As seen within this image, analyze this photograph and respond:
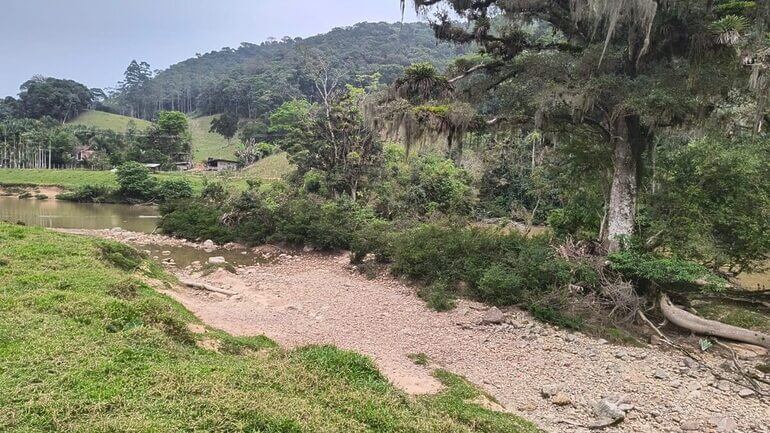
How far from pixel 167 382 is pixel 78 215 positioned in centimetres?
3239

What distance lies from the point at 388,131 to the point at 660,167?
6590 millimetres

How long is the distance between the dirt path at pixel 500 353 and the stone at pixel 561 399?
43mm

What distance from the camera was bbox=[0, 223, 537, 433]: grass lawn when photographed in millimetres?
3543

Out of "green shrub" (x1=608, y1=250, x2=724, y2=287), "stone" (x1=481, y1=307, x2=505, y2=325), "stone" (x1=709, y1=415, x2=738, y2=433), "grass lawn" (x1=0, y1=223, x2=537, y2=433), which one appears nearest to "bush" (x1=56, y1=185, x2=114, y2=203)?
"grass lawn" (x1=0, y1=223, x2=537, y2=433)

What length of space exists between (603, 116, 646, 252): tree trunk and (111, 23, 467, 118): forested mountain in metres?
57.0

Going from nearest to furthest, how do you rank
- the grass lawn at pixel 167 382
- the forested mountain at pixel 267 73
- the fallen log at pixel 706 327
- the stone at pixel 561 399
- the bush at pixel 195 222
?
the grass lawn at pixel 167 382, the stone at pixel 561 399, the fallen log at pixel 706 327, the bush at pixel 195 222, the forested mountain at pixel 267 73

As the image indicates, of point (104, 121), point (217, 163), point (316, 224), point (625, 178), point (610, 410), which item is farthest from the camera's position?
point (104, 121)

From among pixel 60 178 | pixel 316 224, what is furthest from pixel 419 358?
pixel 60 178

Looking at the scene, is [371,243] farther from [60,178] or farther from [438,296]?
[60,178]

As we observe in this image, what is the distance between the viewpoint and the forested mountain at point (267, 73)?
84.8 meters

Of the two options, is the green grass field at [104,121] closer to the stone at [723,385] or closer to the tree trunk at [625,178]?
the tree trunk at [625,178]

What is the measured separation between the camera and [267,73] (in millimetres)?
97438

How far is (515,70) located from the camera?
1186 cm

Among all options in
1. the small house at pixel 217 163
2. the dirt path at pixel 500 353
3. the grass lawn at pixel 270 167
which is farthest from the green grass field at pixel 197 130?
the dirt path at pixel 500 353
